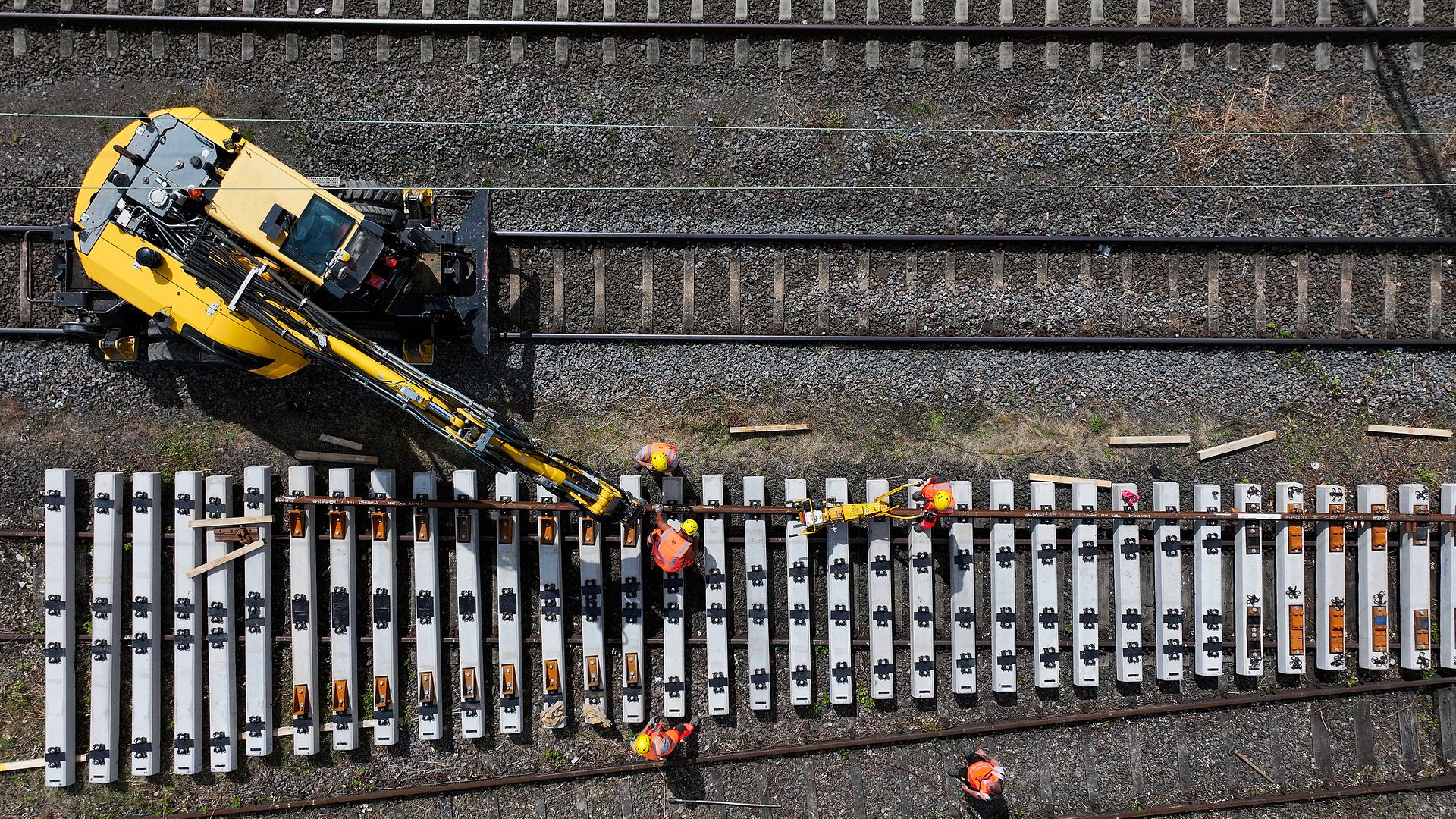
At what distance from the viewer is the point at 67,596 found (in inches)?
399

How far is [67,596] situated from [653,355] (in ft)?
24.7

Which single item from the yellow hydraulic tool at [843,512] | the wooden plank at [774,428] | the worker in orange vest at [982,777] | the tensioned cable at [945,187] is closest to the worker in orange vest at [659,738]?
the yellow hydraulic tool at [843,512]

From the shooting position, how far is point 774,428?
1052 centimetres

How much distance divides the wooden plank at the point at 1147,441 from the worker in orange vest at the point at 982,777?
4135 millimetres

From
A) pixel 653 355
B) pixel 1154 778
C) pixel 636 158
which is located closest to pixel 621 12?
pixel 636 158

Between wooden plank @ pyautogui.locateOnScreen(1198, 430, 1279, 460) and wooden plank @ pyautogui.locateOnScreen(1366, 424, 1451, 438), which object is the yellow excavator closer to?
wooden plank @ pyautogui.locateOnScreen(1198, 430, 1279, 460)

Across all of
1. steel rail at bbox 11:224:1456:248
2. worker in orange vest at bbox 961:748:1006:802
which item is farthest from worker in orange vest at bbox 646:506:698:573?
worker in orange vest at bbox 961:748:1006:802

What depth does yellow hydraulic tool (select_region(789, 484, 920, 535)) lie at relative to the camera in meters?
9.66

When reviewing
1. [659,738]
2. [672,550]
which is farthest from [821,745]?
[672,550]

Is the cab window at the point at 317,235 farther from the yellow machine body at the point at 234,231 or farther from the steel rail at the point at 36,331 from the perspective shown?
the steel rail at the point at 36,331

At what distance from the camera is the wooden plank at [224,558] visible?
33.2ft

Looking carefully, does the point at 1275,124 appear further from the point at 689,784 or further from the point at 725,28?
the point at 689,784

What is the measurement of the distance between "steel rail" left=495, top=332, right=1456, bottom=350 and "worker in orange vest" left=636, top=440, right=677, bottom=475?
143 cm

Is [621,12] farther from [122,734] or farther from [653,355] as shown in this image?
[122,734]
